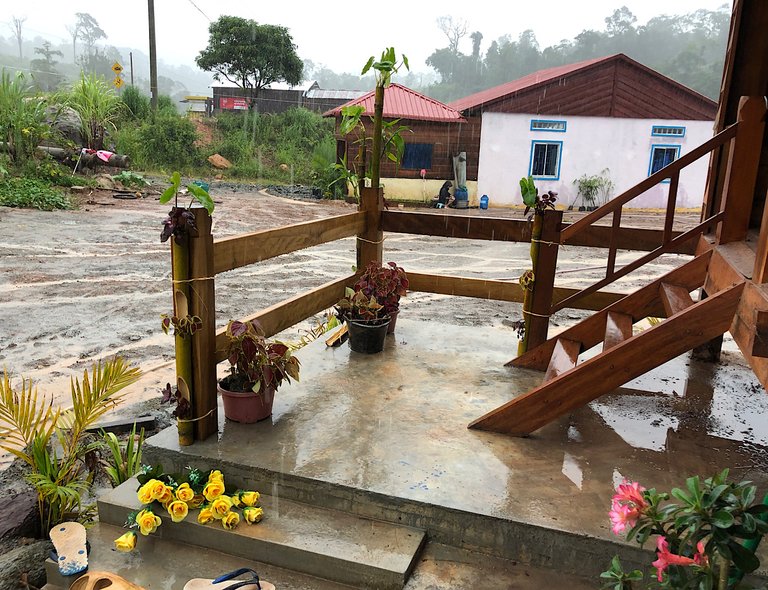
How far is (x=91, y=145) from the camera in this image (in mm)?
18047

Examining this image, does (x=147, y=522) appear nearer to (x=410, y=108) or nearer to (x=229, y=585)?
(x=229, y=585)

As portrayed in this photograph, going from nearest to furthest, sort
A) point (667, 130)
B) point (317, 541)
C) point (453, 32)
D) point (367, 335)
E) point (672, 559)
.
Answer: point (672, 559) → point (317, 541) → point (367, 335) → point (667, 130) → point (453, 32)

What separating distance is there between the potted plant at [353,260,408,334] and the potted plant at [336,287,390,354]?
0.13 ft

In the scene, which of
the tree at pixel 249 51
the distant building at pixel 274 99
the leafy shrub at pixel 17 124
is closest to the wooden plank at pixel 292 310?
the leafy shrub at pixel 17 124

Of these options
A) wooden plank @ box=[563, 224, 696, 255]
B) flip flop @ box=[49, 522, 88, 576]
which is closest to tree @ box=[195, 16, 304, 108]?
wooden plank @ box=[563, 224, 696, 255]

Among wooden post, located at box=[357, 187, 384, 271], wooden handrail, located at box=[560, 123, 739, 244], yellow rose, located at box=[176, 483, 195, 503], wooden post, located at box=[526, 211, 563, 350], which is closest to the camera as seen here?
yellow rose, located at box=[176, 483, 195, 503]

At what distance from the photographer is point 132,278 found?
8375mm

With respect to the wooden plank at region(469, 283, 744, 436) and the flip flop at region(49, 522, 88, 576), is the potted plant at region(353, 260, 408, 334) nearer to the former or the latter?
the wooden plank at region(469, 283, 744, 436)

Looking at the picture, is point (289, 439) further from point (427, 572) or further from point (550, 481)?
point (550, 481)

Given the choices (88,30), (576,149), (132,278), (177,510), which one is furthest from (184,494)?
(88,30)

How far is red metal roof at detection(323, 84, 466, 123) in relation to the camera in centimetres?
1948

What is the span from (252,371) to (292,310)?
0.71m

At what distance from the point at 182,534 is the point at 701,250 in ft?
10.9

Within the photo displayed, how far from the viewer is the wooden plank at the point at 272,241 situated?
2.80m
